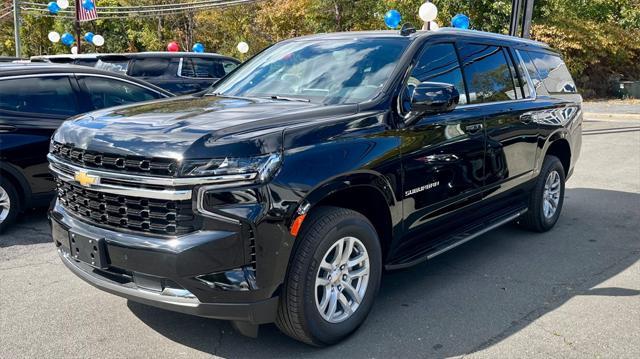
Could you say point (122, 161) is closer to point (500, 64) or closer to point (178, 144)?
point (178, 144)

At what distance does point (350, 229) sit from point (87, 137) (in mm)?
1607

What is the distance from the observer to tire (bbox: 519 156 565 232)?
18.9ft

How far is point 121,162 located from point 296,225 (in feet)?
3.25

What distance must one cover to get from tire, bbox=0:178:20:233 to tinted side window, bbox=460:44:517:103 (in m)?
4.55

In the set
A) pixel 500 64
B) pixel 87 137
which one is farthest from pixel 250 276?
pixel 500 64

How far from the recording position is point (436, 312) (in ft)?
13.3

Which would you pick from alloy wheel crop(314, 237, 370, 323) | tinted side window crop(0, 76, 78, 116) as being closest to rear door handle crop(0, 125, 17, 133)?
tinted side window crop(0, 76, 78, 116)

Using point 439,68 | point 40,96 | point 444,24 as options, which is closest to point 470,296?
point 439,68

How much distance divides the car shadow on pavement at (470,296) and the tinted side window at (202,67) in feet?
25.8

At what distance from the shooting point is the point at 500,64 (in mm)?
5211

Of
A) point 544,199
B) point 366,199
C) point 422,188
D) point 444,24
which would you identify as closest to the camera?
point 366,199

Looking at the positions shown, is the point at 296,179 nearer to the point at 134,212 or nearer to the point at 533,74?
the point at 134,212

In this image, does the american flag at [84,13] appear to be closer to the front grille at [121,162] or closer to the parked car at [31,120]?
the parked car at [31,120]

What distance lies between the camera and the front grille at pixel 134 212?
2961 mm
